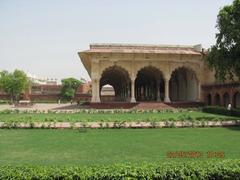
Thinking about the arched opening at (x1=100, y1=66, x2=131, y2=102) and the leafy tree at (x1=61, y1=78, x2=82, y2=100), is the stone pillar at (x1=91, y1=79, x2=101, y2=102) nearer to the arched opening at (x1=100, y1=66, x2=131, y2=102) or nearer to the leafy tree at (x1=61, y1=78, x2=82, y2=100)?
the arched opening at (x1=100, y1=66, x2=131, y2=102)

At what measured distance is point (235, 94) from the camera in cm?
2681

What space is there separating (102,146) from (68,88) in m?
52.8

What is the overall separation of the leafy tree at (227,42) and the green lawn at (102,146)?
5.25 meters

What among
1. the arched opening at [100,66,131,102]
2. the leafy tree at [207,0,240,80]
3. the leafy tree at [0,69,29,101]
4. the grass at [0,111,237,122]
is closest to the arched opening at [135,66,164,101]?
the arched opening at [100,66,131,102]

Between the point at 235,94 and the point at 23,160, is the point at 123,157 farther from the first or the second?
the point at 235,94

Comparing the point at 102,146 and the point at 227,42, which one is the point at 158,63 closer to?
the point at 227,42

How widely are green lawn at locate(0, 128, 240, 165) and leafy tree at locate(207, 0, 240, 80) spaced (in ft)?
17.2

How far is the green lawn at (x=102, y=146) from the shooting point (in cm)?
740

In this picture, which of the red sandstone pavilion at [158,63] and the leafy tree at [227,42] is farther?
the red sandstone pavilion at [158,63]

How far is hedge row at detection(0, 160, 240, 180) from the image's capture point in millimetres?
4535

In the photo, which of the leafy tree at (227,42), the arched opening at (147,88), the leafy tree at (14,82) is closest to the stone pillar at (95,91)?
the arched opening at (147,88)

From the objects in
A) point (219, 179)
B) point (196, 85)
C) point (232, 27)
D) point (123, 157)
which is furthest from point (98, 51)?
point (219, 179)

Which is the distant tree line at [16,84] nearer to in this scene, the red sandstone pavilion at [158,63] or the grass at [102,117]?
the red sandstone pavilion at [158,63]

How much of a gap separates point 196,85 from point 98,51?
1141 cm
